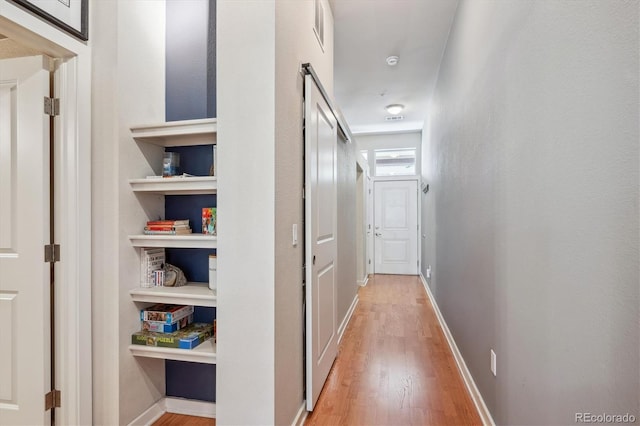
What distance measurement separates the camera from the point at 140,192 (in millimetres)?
1917

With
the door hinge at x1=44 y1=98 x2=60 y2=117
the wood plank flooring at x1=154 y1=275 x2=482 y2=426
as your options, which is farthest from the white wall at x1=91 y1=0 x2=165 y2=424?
the wood plank flooring at x1=154 y1=275 x2=482 y2=426

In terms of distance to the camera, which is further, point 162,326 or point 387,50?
point 387,50

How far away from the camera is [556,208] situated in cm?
111

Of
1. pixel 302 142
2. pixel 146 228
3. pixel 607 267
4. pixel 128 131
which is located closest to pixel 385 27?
pixel 302 142

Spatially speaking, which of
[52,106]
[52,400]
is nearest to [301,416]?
[52,400]

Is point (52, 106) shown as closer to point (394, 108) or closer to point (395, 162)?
point (394, 108)

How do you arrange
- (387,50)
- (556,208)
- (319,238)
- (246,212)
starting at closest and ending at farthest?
(556,208), (246,212), (319,238), (387,50)

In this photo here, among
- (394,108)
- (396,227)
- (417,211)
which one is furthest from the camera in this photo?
(396,227)

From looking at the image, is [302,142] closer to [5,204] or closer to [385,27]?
[5,204]

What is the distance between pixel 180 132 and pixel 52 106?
65cm

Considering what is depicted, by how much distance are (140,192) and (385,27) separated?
2.72 m

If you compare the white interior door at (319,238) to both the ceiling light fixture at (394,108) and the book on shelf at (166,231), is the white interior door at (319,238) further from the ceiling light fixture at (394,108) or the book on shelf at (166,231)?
the ceiling light fixture at (394,108)

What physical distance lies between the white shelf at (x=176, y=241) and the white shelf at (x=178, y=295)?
249 mm

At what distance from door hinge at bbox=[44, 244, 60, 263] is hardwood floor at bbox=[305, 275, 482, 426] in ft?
5.48
